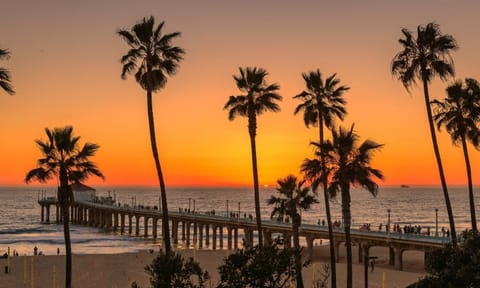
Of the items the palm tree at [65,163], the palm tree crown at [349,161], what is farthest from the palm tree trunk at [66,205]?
the palm tree crown at [349,161]

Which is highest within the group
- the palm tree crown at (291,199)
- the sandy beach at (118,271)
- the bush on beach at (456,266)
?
the palm tree crown at (291,199)

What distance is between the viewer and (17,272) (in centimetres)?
4862

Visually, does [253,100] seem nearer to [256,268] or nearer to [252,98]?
[252,98]

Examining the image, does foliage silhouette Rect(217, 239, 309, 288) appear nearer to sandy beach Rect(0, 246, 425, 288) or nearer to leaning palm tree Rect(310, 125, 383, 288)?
leaning palm tree Rect(310, 125, 383, 288)

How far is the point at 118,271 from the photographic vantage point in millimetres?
49375

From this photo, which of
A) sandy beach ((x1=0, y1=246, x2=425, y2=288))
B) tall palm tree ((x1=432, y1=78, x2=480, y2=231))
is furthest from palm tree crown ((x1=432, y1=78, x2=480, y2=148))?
sandy beach ((x1=0, y1=246, x2=425, y2=288))

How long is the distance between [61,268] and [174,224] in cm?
4297

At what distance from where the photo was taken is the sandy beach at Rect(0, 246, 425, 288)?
43844 millimetres

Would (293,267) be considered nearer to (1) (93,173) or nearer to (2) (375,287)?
(1) (93,173)

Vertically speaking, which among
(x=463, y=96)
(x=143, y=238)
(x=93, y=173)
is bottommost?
(x=143, y=238)

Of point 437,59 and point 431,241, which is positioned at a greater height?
point 437,59

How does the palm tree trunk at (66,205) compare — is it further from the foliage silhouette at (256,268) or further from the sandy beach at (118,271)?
the foliage silhouette at (256,268)

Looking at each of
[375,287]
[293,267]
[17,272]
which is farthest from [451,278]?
[17,272]

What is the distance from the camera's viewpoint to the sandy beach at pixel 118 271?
144 feet
